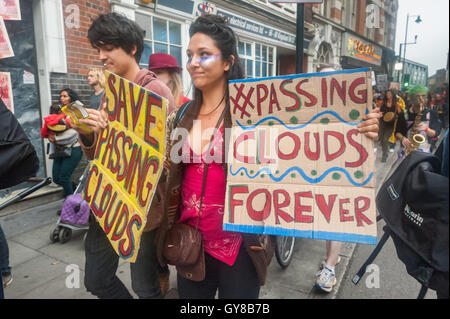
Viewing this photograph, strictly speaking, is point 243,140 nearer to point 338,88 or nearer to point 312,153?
point 312,153

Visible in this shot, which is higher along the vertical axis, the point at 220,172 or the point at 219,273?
the point at 220,172

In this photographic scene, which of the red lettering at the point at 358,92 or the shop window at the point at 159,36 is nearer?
the red lettering at the point at 358,92

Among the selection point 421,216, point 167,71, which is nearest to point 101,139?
point 421,216

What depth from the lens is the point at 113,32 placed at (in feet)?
6.21

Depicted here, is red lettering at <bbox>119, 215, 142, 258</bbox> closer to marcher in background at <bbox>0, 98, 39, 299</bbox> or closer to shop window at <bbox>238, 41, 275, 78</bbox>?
marcher in background at <bbox>0, 98, 39, 299</bbox>

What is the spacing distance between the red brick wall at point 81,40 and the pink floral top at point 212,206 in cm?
411

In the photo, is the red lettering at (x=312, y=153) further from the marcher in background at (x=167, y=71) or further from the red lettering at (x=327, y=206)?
the marcher in background at (x=167, y=71)

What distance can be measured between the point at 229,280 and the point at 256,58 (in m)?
9.04

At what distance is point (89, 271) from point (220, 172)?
105 cm

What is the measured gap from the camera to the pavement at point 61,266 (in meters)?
2.85

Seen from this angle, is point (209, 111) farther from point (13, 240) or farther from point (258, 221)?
point (13, 240)

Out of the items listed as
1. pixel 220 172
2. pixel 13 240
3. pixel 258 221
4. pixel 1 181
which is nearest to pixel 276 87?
pixel 220 172

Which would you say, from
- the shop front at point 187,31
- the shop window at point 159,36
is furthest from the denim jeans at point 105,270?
the shop window at point 159,36

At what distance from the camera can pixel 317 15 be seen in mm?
5812
